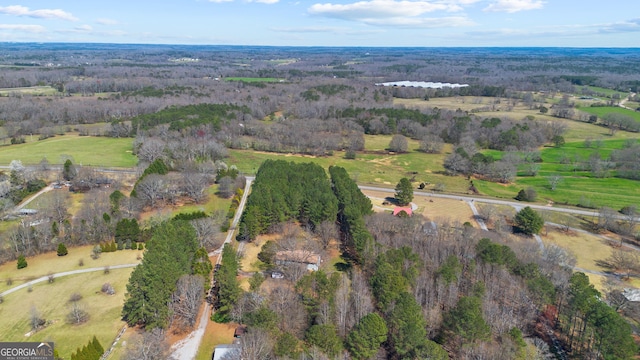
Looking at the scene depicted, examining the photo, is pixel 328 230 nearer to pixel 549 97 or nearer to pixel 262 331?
pixel 262 331

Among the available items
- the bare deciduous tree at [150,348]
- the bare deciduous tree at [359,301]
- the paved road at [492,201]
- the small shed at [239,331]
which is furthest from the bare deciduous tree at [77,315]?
the paved road at [492,201]

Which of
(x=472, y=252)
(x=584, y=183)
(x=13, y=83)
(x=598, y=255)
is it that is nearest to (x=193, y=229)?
(x=472, y=252)

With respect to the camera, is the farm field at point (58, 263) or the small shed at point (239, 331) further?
the farm field at point (58, 263)

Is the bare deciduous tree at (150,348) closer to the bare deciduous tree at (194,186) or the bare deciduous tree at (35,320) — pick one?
the bare deciduous tree at (35,320)

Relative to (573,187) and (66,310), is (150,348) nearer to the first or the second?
(66,310)

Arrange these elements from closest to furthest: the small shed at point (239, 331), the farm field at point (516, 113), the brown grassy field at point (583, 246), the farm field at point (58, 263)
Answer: the small shed at point (239, 331), the farm field at point (58, 263), the brown grassy field at point (583, 246), the farm field at point (516, 113)

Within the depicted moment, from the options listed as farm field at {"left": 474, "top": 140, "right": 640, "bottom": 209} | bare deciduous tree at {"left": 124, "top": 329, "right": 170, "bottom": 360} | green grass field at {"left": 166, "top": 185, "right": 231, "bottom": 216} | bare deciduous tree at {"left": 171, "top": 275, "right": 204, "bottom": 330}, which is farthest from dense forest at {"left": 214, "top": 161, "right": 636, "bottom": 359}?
farm field at {"left": 474, "top": 140, "right": 640, "bottom": 209}

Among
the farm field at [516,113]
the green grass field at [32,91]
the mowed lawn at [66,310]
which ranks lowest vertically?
the mowed lawn at [66,310]
